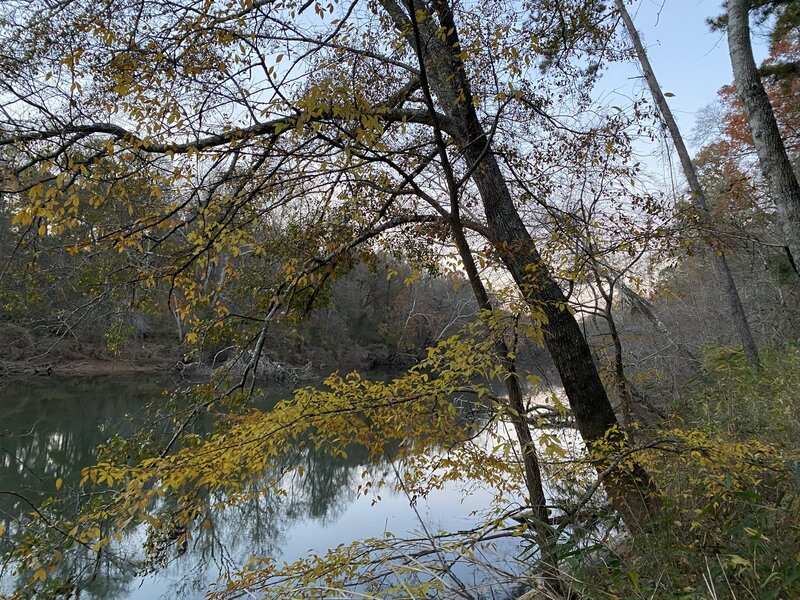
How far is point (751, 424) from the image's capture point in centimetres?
497

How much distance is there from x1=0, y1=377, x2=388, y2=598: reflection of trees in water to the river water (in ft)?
0.07

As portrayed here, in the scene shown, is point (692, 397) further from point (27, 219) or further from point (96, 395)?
point (96, 395)

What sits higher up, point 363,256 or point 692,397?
point 363,256

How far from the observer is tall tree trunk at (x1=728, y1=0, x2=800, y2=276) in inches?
150

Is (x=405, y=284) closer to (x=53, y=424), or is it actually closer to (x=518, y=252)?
Result: (x=518, y=252)

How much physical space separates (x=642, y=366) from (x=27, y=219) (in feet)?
34.0

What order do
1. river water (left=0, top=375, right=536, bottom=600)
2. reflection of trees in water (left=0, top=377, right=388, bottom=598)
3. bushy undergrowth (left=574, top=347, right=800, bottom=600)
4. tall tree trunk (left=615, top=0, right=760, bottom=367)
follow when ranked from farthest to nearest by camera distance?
tall tree trunk (left=615, top=0, right=760, bottom=367) → river water (left=0, top=375, right=536, bottom=600) → reflection of trees in water (left=0, top=377, right=388, bottom=598) → bushy undergrowth (left=574, top=347, right=800, bottom=600)

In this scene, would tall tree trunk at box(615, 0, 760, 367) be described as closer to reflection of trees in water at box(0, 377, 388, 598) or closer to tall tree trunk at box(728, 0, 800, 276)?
tall tree trunk at box(728, 0, 800, 276)

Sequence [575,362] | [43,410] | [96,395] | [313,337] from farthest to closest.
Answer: [313,337] < [96,395] < [43,410] < [575,362]

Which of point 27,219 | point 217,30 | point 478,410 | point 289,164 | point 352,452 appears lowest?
point 352,452

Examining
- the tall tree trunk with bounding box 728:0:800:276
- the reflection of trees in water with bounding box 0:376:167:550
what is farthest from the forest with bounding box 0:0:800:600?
the reflection of trees in water with bounding box 0:376:167:550

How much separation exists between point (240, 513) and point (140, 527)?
5.12ft

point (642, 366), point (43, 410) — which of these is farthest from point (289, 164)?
point (43, 410)

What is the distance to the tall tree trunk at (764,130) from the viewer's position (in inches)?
150
